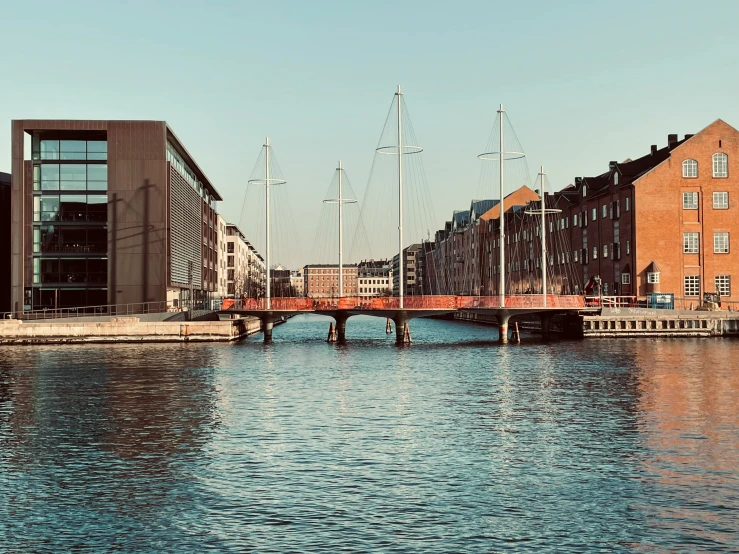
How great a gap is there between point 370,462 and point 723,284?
3163 inches

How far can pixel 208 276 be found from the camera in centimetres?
13900

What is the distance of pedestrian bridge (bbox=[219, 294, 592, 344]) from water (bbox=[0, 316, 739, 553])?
2827cm

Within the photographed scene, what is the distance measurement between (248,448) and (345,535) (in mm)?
9435

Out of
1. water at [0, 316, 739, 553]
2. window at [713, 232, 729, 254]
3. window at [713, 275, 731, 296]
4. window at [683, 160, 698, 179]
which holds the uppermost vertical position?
window at [683, 160, 698, 179]

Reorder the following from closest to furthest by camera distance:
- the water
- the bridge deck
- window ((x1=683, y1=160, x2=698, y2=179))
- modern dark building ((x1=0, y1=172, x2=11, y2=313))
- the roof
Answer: the water < the bridge deck < window ((x1=683, y1=160, x2=698, y2=179)) < modern dark building ((x1=0, y1=172, x2=11, y2=313)) < the roof

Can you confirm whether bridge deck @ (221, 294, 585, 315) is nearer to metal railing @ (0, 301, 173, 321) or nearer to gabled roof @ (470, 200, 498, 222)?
metal railing @ (0, 301, 173, 321)

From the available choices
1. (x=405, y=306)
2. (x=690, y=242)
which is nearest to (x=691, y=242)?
(x=690, y=242)

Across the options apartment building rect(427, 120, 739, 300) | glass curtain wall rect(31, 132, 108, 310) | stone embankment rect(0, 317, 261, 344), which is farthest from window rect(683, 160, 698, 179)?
glass curtain wall rect(31, 132, 108, 310)

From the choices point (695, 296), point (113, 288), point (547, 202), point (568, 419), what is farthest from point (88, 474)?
point (547, 202)

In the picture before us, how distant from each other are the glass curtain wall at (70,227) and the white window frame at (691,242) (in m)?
62.3

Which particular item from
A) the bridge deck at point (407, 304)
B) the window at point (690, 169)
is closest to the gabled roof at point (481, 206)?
the window at point (690, 169)

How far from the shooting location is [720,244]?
9425cm

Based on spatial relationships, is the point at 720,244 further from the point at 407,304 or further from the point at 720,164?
the point at 407,304

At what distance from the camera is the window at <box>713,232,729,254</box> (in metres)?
94.1
